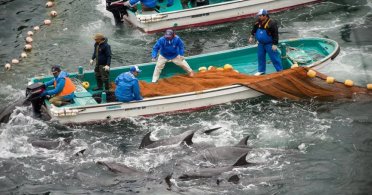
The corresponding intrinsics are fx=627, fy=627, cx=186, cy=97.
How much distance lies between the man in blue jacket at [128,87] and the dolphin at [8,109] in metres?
2.74

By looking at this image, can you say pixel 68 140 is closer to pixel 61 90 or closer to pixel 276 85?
pixel 61 90

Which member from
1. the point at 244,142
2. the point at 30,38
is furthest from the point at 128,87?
the point at 30,38

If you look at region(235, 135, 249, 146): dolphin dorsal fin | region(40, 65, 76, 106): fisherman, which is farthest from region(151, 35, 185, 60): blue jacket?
region(235, 135, 249, 146): dolphin dorsal fin

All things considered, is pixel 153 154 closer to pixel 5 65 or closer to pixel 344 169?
pixel 344 169

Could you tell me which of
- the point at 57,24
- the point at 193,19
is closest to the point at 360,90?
the point at 193,19

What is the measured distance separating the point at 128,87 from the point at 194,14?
6641 mm

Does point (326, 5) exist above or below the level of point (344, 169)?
above

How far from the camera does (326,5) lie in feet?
76.5

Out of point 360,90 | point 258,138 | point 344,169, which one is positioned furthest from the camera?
point 360,90

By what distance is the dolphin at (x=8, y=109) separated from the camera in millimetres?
16855

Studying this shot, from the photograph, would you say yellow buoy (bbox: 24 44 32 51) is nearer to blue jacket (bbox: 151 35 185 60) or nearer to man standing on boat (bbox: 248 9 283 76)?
blue jacket (bbox: 151 35 185 60)

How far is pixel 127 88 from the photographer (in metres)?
16.3

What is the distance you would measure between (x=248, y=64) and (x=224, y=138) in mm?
3573

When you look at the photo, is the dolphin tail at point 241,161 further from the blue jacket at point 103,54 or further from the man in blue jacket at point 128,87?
the blue jacket at point 103,54
